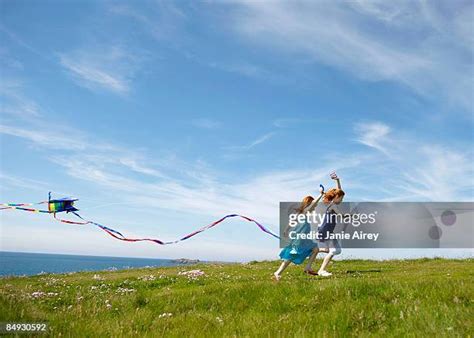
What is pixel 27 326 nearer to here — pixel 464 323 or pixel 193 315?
pixel 193 315

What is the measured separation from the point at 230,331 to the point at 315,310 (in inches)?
82.2

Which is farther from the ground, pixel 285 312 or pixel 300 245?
pixel 300 245

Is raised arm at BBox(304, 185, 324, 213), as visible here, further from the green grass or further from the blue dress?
the green grass

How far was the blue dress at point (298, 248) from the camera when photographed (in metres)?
17.1

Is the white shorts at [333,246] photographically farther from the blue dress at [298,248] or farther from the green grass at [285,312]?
the green grass at [285,312]

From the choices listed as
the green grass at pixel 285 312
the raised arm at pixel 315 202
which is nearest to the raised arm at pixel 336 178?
the raised arm at pixel 315 202

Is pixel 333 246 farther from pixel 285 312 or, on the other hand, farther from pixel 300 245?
pixel 285 312

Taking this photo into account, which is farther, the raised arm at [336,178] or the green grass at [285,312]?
the raised arm at [336,178]

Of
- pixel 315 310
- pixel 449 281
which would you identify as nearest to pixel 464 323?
pixel 315 310

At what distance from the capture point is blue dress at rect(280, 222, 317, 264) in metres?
17.1

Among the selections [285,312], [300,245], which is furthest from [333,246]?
[285,312]

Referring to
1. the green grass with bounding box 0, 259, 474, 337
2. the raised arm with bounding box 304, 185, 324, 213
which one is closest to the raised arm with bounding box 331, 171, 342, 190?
the raised arm with bounding box 304, 185, 324, 213

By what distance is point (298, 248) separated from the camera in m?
17.1

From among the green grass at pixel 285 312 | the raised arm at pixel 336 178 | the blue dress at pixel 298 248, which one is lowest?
the green grass at pixel 285 312
